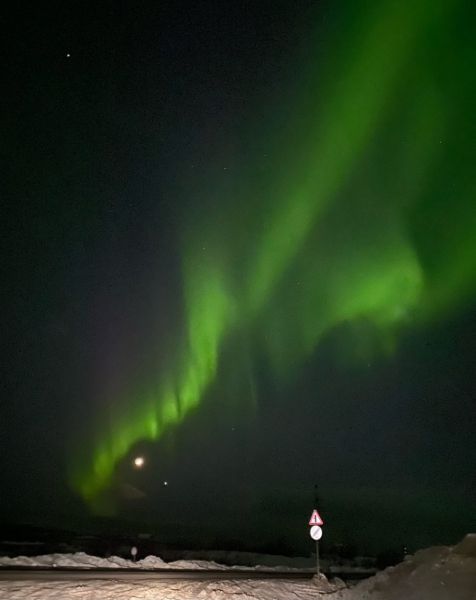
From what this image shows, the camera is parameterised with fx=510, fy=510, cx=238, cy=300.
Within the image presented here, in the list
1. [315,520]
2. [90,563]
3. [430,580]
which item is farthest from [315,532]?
[90,563]

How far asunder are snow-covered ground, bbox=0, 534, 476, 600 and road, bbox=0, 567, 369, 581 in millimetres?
644

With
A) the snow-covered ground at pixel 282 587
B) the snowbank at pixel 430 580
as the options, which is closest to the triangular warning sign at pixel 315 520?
the snow-covered ground at pixel 282 587

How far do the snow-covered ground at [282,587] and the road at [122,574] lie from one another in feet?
2.11

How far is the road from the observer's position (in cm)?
1614

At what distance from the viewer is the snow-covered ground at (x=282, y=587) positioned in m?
14.4

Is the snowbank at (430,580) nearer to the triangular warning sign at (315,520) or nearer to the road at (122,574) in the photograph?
the triangular warning sign at (315,520)

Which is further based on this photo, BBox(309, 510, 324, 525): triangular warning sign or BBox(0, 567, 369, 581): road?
BBox(309, 510, 324, 525): triangular warning sign

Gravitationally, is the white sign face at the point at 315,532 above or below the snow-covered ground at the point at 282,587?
above

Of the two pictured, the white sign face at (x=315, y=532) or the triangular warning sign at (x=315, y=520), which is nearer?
the triangular warning sign at (x=315, y=520)

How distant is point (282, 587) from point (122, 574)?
17.8 feet

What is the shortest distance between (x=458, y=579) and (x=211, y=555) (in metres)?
26.6

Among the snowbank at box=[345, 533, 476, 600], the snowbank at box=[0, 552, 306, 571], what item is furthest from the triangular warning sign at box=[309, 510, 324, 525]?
the snowbank at box=[0, 552, 306, 571]

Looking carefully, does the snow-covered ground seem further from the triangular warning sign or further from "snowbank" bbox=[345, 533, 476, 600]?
the triangular warning sign

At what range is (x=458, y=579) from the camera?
1605cm
